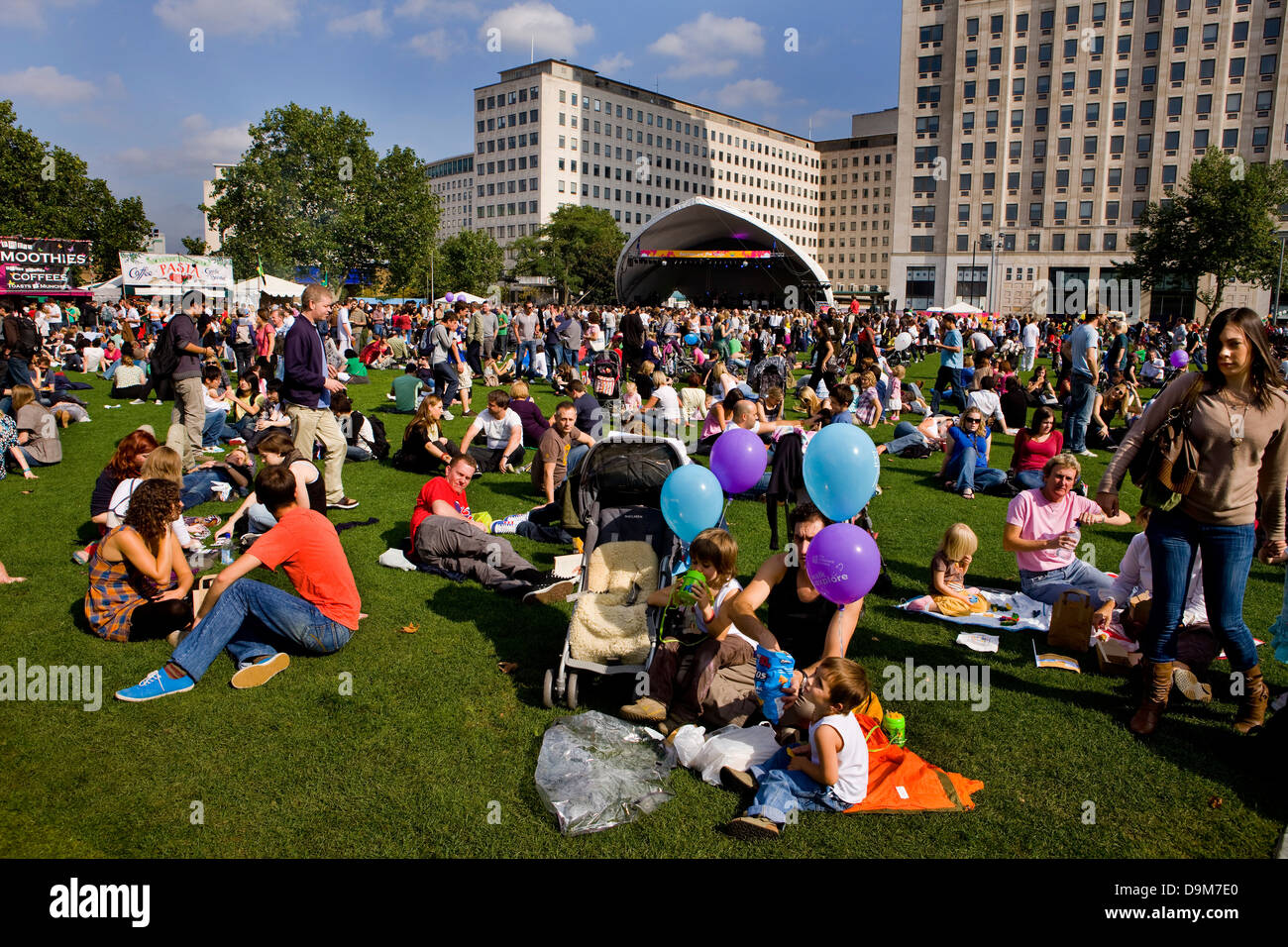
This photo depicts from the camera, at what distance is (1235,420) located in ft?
12.6

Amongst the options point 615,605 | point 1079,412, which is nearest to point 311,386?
point 615,605

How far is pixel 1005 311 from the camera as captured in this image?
71.9 m

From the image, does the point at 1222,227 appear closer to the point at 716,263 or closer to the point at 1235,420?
the point at 716,263

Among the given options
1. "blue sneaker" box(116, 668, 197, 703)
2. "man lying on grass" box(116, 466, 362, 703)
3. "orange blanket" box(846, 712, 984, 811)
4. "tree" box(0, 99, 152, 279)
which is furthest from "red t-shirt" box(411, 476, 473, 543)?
"tree" box(0, 99, 152, 279)

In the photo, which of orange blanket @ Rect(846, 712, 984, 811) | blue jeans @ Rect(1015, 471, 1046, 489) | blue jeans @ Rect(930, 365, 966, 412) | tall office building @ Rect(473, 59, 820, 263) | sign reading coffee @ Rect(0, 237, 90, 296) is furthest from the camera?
tall office building @ Rect(473, 59, 820, 263)

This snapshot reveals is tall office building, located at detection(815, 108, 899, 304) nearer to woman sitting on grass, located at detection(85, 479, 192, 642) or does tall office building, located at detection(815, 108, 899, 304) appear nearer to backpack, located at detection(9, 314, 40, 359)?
backpack, located at detection(9, 314, 40, 359)

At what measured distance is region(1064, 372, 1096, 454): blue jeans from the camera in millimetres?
11938

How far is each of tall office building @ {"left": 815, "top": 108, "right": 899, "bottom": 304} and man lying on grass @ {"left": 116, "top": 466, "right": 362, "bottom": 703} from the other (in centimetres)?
13476

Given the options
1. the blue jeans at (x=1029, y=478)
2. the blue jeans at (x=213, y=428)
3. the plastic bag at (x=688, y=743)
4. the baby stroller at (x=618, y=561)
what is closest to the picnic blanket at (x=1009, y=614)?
the baby stroller at (x=618, y=561)

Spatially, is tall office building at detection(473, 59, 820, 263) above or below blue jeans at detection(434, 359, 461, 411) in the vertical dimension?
above
